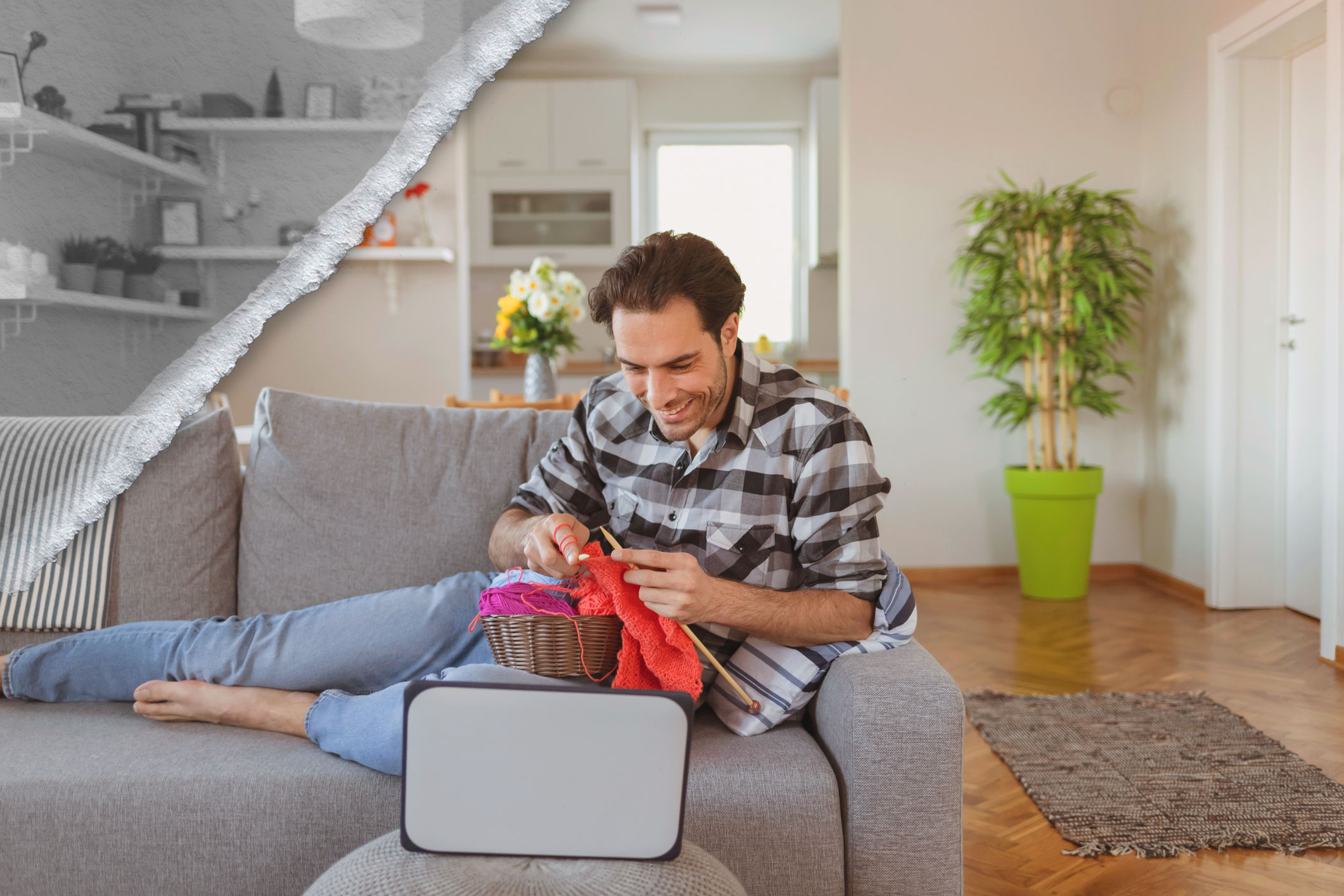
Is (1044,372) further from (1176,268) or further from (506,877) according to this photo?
(506,877)

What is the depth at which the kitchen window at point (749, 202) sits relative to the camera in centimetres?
636

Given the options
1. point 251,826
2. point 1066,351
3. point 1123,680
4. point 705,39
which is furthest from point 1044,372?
point 251,826

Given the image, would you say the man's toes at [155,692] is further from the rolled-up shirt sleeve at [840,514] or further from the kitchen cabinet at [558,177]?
the kitchen cabinet at [558,177]

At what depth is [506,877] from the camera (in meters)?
0.91

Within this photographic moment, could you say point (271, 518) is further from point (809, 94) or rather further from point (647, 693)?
point (809, 94)

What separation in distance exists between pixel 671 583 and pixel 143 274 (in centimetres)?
93

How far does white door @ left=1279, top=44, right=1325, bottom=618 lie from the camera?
11.6 ft

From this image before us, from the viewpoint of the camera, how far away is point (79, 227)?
34 centimetres

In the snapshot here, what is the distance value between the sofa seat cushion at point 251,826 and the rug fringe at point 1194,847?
855 millimetres

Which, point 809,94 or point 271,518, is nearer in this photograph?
point 271,518

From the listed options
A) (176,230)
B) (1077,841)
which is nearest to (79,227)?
(176,230)

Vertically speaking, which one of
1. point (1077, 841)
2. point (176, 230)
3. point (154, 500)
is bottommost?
point (1077, 841)

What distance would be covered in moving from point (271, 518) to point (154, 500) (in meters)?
0.91

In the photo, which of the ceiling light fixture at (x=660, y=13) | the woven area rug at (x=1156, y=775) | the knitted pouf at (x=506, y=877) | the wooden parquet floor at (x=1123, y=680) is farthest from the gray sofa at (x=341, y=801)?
the ceiling light fixture at (x=660, y=13)
